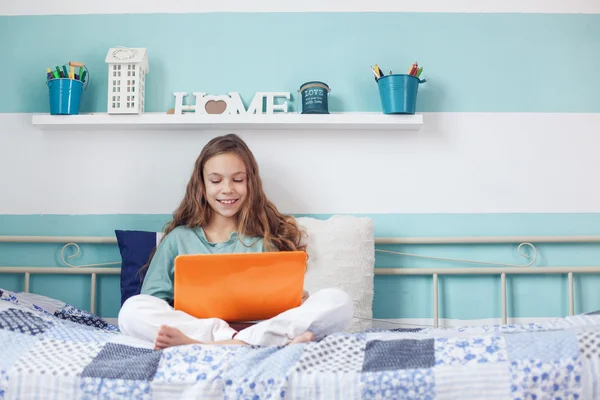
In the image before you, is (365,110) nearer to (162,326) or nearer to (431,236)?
(431,236)

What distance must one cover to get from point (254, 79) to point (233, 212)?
46 cm

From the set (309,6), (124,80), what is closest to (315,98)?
(309,6)

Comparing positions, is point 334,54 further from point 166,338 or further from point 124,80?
point 166,338

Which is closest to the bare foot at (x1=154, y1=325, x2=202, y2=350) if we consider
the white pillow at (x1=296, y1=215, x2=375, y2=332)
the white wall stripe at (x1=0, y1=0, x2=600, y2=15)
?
the white pillow at (x1=296, y1=215, x2=375, y2=332)

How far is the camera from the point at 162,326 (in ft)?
3.60

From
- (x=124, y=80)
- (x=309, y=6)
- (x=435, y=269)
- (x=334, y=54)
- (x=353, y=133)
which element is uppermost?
(x=309, y=6)

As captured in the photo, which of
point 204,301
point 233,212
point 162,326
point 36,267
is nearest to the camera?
point 162,326

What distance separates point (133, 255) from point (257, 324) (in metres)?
0.63

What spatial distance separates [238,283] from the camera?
4.00 ft

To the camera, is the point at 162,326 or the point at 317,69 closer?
the point at 162,326

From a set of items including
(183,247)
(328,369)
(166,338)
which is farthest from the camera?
(183,247)

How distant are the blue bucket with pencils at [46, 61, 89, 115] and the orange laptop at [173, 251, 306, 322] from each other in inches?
31.9

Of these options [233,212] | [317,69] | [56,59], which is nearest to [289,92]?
[317,69]

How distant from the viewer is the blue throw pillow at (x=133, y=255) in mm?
1644
